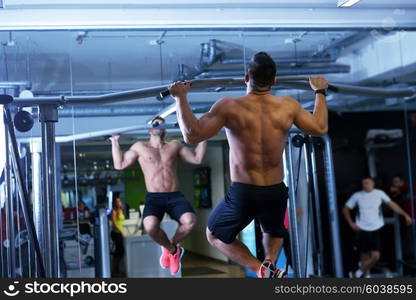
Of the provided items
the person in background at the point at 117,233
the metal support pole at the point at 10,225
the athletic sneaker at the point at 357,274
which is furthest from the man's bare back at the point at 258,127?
the athletic sneaker at the point at 357,274

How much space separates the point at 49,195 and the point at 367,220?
9.59 ft

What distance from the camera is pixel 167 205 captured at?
5.11 meters

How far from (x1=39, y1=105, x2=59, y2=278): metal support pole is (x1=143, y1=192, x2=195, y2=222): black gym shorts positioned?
81cm

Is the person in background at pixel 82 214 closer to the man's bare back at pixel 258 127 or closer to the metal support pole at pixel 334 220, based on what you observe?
the man's bare back at pixel 258 127

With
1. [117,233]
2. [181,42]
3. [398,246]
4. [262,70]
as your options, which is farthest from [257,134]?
[398,246]

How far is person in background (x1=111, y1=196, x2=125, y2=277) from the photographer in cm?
536

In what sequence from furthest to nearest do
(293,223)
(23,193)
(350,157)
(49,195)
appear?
(350,157) → (293,223) → (49,195) → (23,193)

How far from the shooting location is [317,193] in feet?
19.8

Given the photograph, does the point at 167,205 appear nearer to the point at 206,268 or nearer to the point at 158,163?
the point at 158,163

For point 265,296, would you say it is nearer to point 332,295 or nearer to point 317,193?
point 332,295

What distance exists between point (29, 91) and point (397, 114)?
10.9ft

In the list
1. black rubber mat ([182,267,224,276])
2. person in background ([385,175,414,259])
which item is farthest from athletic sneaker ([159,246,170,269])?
person in background ([385,175,414,259])

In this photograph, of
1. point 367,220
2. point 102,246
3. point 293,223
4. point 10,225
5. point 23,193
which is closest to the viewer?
point 23,193

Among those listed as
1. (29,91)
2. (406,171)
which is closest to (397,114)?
(406,171)
